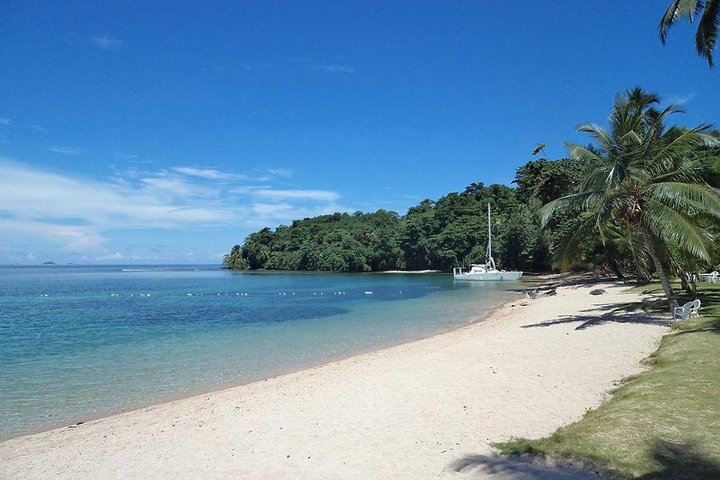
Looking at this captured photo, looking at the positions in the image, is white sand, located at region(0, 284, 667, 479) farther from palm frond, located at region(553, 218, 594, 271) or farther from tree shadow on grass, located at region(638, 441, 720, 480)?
palm frond, located at region(553, 218, 594, 271)

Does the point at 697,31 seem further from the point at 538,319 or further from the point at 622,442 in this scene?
the point at 538,319

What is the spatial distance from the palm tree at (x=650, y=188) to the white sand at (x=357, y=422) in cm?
335

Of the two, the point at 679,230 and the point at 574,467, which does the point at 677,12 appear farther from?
the point at 574,467

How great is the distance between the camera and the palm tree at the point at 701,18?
10.8 metres

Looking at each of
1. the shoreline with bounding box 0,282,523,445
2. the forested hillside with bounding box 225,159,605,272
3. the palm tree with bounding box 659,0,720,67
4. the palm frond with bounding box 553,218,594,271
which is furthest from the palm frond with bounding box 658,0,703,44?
the forested hillside with bounding box 225,159,605,272

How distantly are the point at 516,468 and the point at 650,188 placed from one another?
1258 centimetres

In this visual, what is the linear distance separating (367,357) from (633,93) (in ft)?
65.0

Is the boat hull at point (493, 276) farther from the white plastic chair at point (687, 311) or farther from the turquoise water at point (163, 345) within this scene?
the white plastic chair at point (687, 311)

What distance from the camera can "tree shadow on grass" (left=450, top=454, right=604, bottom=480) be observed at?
4843 millimetres

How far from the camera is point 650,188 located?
1456cm

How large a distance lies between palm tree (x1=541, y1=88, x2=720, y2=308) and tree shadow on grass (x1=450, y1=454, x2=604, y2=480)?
1055 centimetres

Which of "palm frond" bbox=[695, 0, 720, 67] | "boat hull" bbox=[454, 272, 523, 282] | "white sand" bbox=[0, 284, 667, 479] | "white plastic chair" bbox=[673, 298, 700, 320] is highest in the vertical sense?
"palm frond" bbox=[695, 0, 720, 67]

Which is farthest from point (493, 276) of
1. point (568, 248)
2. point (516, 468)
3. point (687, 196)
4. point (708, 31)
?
point (516, 468)

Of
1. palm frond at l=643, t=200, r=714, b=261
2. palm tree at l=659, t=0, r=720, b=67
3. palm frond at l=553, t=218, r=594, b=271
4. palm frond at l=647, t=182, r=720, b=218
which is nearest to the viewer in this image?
palm tree at l=659, t=0, r=720, b=67
